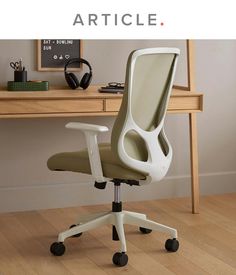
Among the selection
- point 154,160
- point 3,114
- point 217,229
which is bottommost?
point 217,229

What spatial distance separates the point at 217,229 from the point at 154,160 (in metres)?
0.83

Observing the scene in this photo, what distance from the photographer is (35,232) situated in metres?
4.07

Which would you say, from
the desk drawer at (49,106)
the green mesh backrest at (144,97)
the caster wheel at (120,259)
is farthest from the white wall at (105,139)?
the caster wheel at (120,259)

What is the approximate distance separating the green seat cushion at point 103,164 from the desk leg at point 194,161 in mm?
955

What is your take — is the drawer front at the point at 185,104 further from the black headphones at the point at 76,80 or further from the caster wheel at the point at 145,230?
the caster wheel at the point at 145,230

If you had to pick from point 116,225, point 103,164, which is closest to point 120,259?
point 116,225

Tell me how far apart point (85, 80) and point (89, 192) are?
799mm

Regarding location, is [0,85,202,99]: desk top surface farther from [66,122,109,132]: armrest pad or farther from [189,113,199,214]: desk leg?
[66,122,109,132]: armrest pad

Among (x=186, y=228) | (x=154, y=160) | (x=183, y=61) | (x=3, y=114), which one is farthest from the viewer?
(x=183, y=61)

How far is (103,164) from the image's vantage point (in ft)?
11.6

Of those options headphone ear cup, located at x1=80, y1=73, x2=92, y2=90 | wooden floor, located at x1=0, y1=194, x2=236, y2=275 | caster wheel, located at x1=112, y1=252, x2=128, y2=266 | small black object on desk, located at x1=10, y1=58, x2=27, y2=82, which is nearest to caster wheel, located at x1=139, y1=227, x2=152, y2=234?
wooden floor, located at x1=0, y1=194, x2=236, y2=275

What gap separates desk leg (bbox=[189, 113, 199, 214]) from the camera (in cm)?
457
